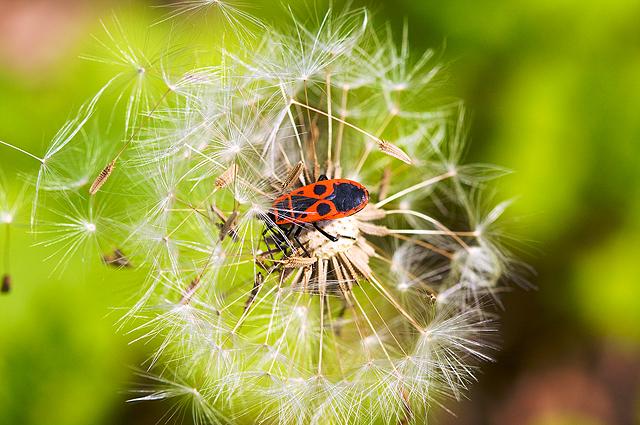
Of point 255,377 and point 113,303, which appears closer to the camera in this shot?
point 255,377

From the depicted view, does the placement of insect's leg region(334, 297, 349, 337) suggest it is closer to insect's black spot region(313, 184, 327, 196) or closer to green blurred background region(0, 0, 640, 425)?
insect's black spot region(313, 184, 327, 196)

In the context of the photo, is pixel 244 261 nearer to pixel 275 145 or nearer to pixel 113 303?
pixel 275 145

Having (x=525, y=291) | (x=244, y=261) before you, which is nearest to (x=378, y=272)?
(x=244, y=261)

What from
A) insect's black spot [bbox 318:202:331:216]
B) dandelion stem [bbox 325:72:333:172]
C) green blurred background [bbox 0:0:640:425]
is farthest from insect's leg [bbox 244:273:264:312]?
green blurred background [bbox 0:0:640:425]

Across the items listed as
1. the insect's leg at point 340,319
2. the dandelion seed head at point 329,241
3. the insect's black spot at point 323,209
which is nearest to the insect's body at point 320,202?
the insect's black spot at point 323,209

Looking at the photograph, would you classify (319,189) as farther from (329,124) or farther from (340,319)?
(340,319)

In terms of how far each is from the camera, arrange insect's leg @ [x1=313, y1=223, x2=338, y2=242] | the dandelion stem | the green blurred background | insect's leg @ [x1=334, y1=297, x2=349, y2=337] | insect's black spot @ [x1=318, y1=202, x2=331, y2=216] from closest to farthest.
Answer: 1. insect's black spot @ [x1=318, y1=202, x2=331, y2=216]
2. insect's leg @ [x1=313, y1=223, x2=338, y2=242]
3. the dandelion stem
4. insect's leg @ [x1=334, y1=297, x2=349, y2=337]
5. the green blurred background

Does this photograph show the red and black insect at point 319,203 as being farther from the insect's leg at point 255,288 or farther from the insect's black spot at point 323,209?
the insect's leg at point 255,288

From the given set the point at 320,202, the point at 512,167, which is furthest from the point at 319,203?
the point at 512,167
